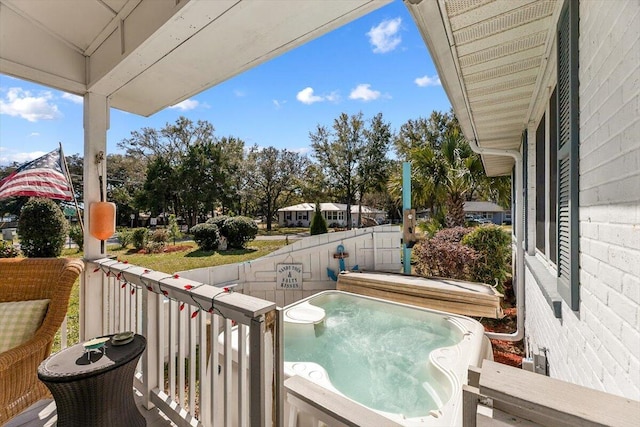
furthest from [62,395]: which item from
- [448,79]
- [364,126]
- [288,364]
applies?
[364,126]

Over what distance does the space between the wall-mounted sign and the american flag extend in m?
4.12

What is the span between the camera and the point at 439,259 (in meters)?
5.90

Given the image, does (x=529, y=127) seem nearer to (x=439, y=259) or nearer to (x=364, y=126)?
(x=439, y=259)

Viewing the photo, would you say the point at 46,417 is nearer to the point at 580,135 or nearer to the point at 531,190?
the point at 580,135

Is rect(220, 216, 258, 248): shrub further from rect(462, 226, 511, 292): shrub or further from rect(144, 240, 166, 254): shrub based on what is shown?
rect(462, 226, 511, 292): shrub

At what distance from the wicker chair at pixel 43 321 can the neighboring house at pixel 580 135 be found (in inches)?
117

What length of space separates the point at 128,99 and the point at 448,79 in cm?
301

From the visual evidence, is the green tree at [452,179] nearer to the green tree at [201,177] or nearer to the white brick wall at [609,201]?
the white brick wall at [609,201]

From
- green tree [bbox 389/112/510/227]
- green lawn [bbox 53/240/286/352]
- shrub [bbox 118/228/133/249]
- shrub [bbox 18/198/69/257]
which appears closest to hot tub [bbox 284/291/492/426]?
green tree [bbox 389/112/510/227]

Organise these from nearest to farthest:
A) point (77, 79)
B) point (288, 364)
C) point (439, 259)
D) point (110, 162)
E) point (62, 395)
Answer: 1. point (62, 395)
2. point (77, 79)
3. point (288, 364)
4. point (439, 259)
5. point (110, 162)

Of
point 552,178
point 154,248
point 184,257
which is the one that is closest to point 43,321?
point 552,178

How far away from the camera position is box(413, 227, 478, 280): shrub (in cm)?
568

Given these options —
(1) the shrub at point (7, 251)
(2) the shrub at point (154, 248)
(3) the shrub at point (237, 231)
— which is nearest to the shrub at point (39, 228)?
(1) the shrub at point (7, 251)

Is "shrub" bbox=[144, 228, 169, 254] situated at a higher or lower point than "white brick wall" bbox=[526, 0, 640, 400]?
lower
